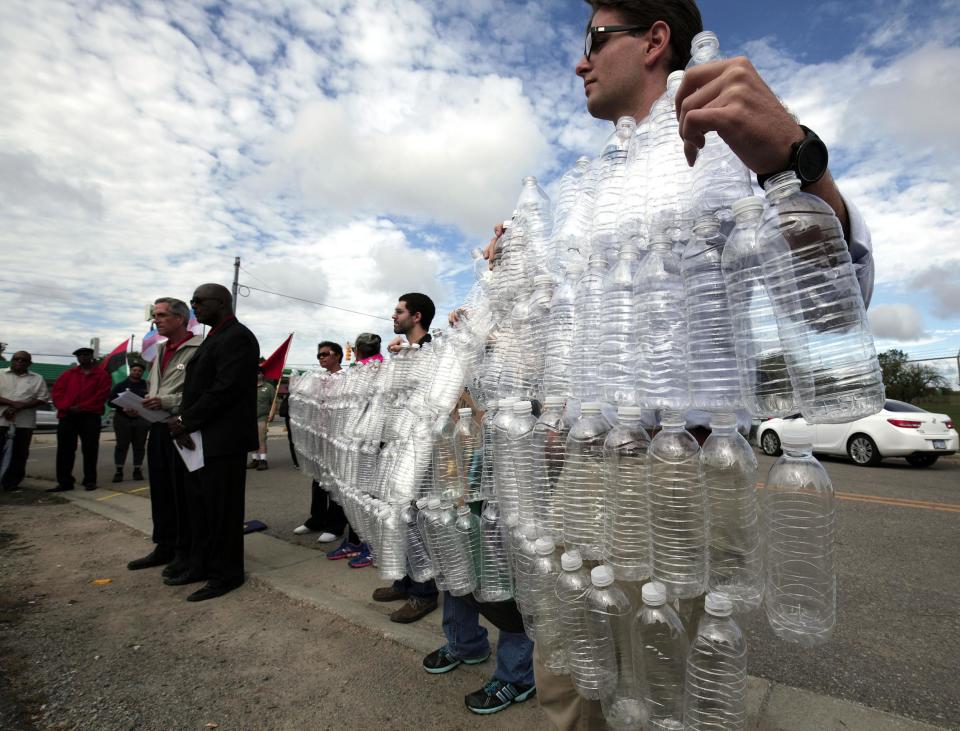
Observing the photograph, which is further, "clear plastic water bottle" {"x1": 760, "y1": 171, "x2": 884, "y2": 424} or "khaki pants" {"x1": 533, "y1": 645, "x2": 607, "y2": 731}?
"khaki pants" {"x1": 533, "y1": 645, "x2": 607, "y2": 731}

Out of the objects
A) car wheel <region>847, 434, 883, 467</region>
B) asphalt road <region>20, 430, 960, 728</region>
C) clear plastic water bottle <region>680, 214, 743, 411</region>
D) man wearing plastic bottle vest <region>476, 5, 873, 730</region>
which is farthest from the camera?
car wheel <region>847, 434, 883, 467</region>

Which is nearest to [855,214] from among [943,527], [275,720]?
[275,720]

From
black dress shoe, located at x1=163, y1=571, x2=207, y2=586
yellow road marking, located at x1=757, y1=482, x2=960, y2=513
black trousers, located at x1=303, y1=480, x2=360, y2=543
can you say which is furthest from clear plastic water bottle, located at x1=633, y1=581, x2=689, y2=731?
yellow road marking, located at x1=757, y1=482, x2=960, y2=513

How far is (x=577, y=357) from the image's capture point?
1357 mm

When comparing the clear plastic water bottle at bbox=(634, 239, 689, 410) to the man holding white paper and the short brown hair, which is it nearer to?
the short brown hair

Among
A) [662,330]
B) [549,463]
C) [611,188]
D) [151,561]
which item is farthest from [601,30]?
[151,561]

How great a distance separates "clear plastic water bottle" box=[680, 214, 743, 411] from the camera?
996mm

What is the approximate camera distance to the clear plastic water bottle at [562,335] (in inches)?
56.3

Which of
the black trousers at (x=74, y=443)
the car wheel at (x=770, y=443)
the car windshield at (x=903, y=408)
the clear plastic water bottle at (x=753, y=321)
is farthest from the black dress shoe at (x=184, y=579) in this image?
the car wheel at (x=770, y=443)

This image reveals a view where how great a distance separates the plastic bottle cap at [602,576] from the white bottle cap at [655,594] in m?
0.11

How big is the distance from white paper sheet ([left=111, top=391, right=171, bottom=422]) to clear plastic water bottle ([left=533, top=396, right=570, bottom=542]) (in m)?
4.00

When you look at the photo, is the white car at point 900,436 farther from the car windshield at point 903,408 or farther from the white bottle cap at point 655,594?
the white bottle cap at point 655,594

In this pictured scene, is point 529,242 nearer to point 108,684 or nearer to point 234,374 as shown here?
point 234,374

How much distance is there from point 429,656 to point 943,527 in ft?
19.8
